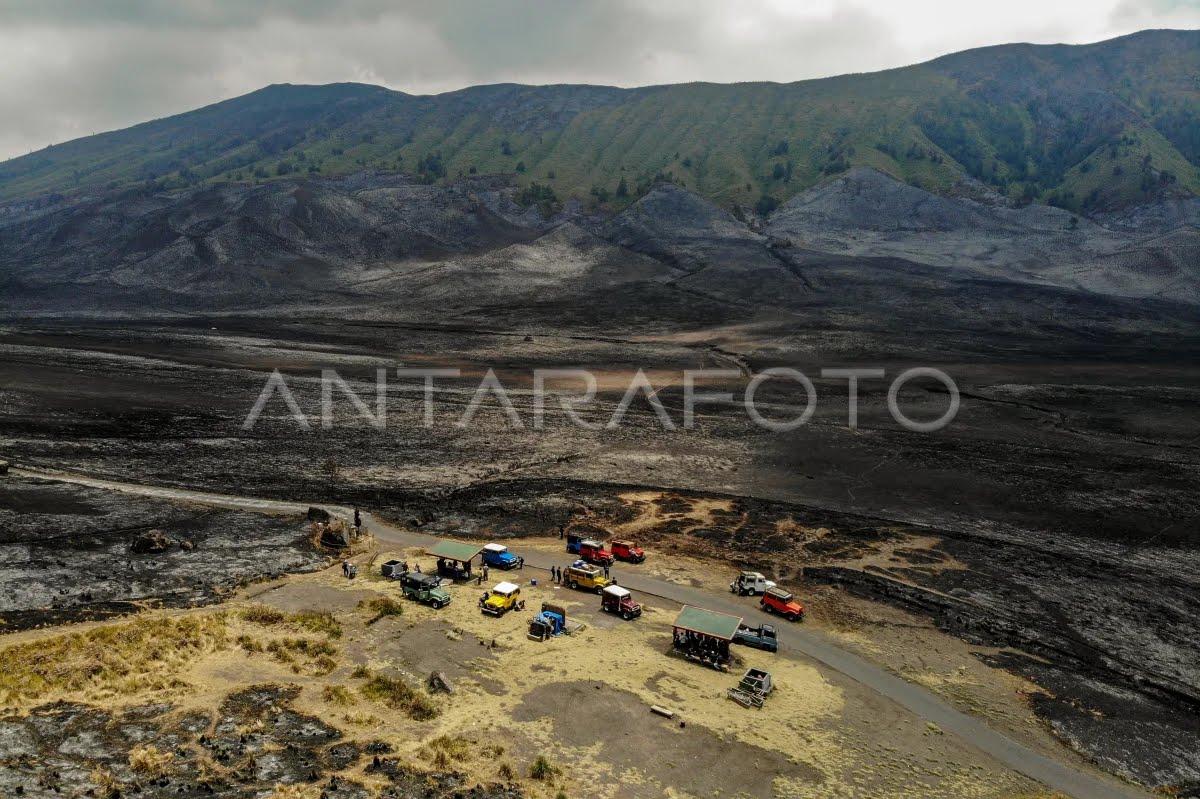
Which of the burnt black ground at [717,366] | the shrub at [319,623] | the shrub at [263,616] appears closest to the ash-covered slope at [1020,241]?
the burnt black ground at [717,366]

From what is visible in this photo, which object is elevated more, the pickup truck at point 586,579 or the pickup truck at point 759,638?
the pickup truck at point 586,579

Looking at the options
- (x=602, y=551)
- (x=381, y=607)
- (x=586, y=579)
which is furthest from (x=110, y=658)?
(x=602, y=551)

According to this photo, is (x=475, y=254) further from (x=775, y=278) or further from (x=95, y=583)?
(x=95, y=583)

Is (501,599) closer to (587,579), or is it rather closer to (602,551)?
(587,579)

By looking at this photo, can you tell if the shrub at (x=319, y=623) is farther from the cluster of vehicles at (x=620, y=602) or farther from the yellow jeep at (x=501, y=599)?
the yellow jeep at (x=501, y=599)

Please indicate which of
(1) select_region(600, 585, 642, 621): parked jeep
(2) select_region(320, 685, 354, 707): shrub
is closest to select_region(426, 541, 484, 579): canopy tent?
(1) select_region(600, 585, 642, 621): parked jeep

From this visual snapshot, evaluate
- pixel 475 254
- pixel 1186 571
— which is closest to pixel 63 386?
pixel 1186 571
